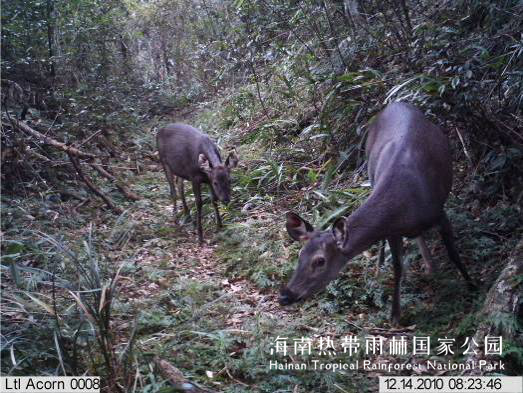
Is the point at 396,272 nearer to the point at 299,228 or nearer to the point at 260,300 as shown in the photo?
the point at 299,228

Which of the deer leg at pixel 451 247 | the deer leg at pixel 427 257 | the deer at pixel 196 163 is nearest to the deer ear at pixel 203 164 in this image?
the deer at pixel 196 163

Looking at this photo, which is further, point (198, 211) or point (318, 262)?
point (198, 211)

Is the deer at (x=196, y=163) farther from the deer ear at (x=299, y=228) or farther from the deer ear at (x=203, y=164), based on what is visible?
the deer ear at (x=299, y=228)

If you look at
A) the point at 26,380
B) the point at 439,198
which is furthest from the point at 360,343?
the point at 26,380

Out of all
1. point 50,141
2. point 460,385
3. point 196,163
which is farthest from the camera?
point 196,163

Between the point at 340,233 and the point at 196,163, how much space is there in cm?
449

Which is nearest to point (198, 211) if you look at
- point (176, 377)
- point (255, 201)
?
point (255, 201)

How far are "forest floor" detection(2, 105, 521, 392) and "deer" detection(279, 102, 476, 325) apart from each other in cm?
37

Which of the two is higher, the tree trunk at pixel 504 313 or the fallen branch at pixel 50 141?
the fallen branch at pixel 50 141

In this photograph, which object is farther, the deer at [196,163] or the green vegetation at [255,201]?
the deer at [196,163]

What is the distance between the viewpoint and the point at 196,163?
898 cm

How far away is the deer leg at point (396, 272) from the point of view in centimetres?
512

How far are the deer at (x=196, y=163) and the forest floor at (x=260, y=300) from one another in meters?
0.54

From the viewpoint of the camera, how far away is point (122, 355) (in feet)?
12.5
